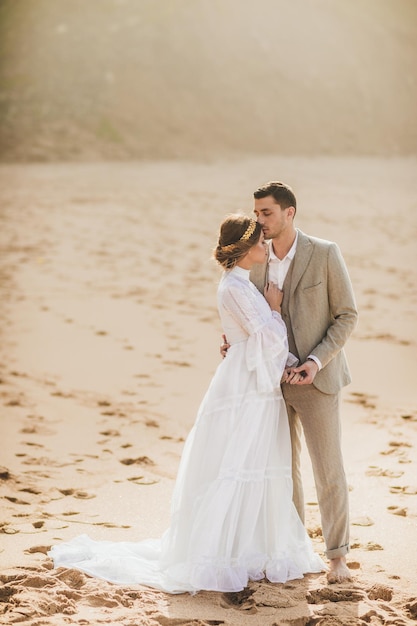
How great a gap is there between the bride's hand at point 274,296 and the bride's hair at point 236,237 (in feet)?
0.79

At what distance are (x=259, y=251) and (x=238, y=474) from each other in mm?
1087

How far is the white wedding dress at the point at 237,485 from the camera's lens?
4.24 metres

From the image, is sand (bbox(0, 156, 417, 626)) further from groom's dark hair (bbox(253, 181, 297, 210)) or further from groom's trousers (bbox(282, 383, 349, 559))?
groom's dark hair (bbox(253, 181, 297, 210))

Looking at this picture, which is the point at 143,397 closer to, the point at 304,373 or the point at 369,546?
the point at 369,546

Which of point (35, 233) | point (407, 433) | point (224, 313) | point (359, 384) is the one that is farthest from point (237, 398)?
point (35, 233)

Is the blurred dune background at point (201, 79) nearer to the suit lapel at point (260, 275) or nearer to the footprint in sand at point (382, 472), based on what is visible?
the footprint in sand at point (382, 472)

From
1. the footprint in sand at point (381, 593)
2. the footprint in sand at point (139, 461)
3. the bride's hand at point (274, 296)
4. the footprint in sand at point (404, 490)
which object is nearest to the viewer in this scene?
the footprint in sand at point (381, 593)

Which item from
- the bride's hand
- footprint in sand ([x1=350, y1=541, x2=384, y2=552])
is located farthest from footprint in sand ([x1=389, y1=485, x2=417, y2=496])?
the bride's hand

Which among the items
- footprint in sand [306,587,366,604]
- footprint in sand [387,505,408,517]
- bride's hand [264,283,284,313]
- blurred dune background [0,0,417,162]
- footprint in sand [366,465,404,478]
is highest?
blurred dune background [0,0,417,162]

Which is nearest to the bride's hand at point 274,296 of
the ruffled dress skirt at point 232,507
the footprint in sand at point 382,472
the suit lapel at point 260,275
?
the suit lapel at point 260,275

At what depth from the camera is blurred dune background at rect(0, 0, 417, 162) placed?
3347 cm

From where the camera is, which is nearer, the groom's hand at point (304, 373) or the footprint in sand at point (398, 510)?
the groom's hand at point (304, 373)

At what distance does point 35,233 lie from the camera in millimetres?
16266

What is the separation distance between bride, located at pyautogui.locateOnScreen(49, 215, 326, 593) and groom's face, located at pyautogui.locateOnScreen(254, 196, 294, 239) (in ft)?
0.26
